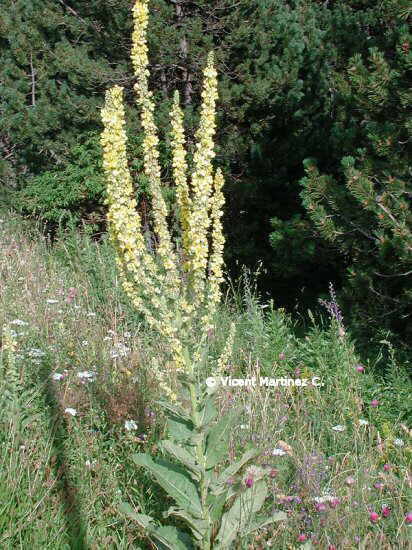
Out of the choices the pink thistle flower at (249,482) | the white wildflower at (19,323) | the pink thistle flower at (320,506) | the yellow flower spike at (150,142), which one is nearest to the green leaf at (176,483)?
the pink thistle flower at (249,482)

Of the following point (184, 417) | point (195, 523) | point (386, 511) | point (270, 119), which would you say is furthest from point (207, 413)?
point (270, 119)

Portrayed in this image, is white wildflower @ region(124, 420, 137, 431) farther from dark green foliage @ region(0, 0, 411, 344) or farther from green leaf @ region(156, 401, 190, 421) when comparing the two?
dark green foliage @ region(0, 0, 411, 344)

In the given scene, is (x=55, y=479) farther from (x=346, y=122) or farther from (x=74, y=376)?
(x=346, y=122)

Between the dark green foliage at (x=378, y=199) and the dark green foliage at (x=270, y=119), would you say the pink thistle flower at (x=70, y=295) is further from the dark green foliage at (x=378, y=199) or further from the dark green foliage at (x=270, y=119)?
the dark green foliage at (x=378, y=199)

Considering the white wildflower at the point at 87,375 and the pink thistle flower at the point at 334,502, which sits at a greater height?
the white wildflower at the point at 87,375

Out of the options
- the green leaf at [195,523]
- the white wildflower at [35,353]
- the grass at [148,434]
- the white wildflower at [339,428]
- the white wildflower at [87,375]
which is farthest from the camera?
the white wildflower at [35,353]

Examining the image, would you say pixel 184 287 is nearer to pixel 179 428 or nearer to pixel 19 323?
pixel 179 428

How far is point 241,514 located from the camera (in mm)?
2754

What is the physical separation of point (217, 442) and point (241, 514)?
1.26 ft

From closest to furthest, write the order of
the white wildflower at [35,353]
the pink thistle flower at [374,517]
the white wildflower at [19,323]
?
1. the pink thistle flower at [374,517]
2. the white wildflower at [35,353]
3. the white wildflower at [19,323]

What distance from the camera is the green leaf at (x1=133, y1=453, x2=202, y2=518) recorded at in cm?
260

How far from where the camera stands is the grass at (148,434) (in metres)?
2.91

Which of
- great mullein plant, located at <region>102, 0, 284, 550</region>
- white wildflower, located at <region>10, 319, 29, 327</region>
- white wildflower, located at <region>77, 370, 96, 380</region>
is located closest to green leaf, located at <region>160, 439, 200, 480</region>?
great mullein plant, located at <region>102, 0, 284, 550</region>

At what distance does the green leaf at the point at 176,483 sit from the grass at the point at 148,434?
33cm
